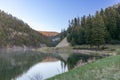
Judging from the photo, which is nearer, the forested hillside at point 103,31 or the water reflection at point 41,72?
the water reflection at point 41,72

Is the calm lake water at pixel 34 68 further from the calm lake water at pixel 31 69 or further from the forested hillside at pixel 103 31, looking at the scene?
the forested hillside at pixel 103 31

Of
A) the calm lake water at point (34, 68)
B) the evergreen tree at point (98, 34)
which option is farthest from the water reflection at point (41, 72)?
the evergreen tree at point (98, 34)

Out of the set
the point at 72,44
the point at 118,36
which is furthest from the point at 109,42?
the point at 72,44

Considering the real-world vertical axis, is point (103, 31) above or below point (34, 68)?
above

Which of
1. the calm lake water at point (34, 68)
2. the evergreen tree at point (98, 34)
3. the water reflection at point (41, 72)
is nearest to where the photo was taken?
the water reflection at point (41, 72)

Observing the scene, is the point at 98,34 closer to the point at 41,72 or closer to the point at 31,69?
the point at 31,69

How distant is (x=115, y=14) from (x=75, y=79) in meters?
73.8

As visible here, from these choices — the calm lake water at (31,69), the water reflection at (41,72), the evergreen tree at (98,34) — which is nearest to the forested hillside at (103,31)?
the evergreen tree at (98,34)

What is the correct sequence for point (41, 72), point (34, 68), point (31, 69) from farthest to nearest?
point (34, 68) < point (31, 69) < point (41, 72)

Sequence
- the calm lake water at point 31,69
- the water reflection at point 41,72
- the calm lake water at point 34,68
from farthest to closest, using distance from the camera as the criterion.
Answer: the calm lake water at point 34,68
the calm lake water at point 31,69
the water reflection at point 41,72

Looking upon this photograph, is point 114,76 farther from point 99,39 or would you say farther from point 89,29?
point 89,29

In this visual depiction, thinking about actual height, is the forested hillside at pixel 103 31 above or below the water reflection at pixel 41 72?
above

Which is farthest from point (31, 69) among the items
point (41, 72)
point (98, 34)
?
point (98, 34)

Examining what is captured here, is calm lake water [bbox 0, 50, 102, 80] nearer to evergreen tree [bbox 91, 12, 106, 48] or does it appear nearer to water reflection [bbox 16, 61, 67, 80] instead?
water reflection [bbox 16, 61, 67, 80]
